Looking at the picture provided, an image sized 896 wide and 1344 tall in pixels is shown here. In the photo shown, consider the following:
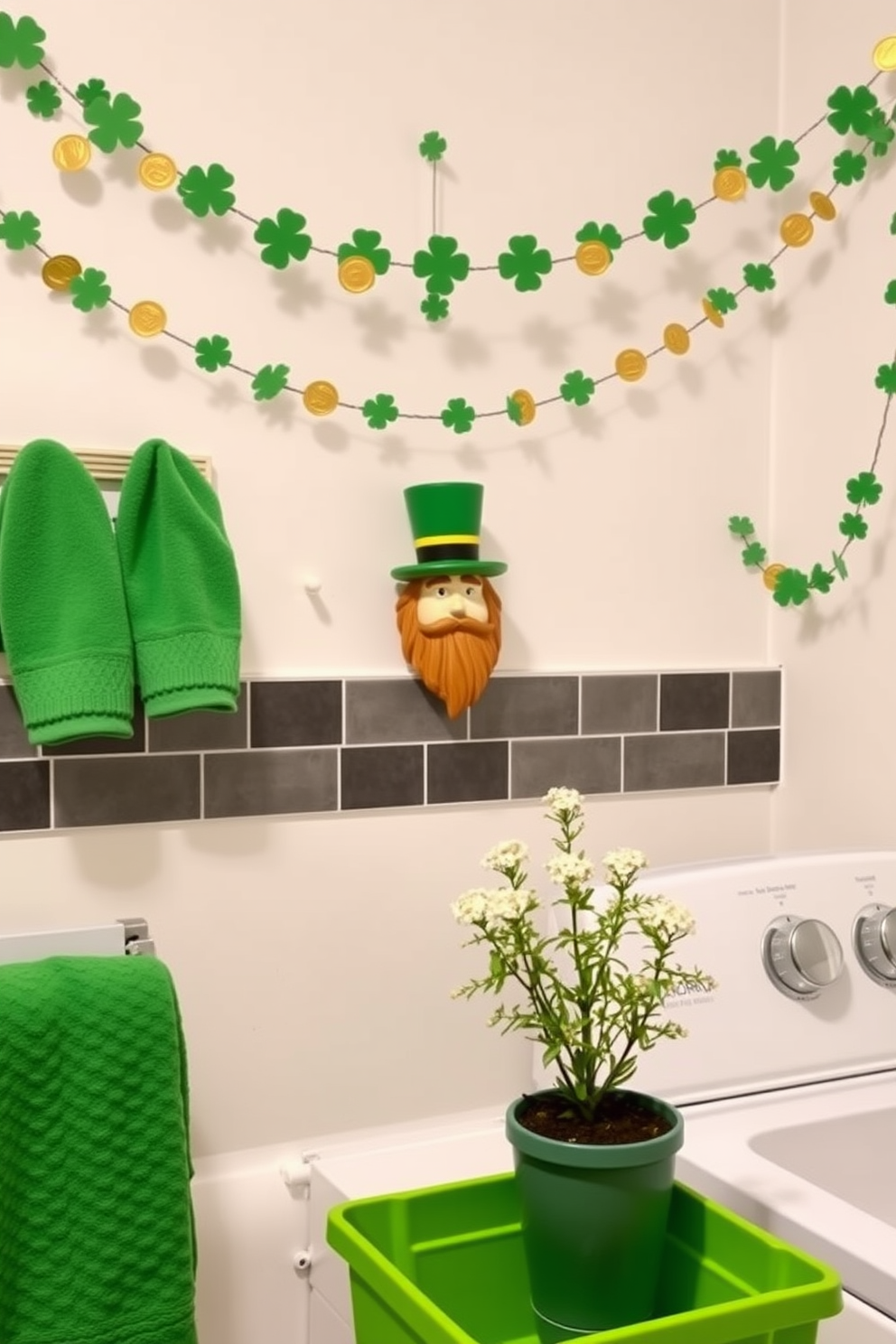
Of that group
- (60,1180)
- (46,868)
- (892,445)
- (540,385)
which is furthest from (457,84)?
(60,1180)

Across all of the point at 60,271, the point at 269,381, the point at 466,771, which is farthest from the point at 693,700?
the point at 60,271

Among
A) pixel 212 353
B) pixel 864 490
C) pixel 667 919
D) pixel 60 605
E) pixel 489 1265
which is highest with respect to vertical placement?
pixel 212 353

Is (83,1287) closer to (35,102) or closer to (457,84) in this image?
(35,102)

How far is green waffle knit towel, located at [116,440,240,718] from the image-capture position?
45.7 inches

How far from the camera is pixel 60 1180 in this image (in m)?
1.03

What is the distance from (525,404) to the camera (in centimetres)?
141

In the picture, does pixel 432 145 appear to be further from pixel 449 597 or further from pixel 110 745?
pixel 110 745

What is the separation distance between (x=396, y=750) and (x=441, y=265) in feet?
1.61

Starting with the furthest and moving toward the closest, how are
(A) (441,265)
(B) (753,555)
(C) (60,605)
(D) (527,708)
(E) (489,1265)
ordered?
(B) (753,555) < (D) (527,708) < (A) (441,265) < (C) (60,605) < (E) (489,1265)

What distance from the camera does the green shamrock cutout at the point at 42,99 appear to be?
1189 millimetres

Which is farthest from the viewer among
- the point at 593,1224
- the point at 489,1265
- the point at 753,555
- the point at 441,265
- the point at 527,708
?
the point at 753,555

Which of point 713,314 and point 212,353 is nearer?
point 212,353

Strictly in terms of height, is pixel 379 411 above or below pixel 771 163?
below

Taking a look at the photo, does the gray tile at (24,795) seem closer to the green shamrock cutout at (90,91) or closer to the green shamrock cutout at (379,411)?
the green shamrock cutout at (379,411)
